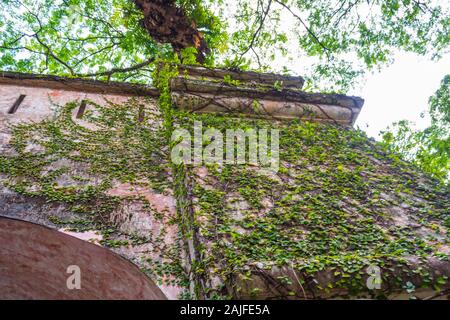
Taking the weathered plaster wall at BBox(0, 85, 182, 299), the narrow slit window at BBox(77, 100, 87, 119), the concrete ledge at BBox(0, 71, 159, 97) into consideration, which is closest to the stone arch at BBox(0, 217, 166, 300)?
the weathered plaster wall at BBox(0, 85, 182, 299)

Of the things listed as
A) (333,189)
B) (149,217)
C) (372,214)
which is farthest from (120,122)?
(372,214)

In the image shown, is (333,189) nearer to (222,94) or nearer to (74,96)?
(222,94)

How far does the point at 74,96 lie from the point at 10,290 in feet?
8.48

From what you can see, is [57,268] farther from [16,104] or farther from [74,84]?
[74,84]

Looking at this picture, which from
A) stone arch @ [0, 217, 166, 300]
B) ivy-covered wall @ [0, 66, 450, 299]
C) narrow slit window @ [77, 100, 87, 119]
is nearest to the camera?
ivy-covered wall @ [0, 66, 450, 299]

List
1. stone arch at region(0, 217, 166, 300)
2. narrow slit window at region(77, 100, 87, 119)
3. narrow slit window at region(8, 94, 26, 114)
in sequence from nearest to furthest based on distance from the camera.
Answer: stone arch at region(0, 217, 166, 300) → narrow slit window at region(8, 94, 26, 114) → narrow slit window at region(77, 100, 87, 119)

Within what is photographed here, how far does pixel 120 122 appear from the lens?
426cm

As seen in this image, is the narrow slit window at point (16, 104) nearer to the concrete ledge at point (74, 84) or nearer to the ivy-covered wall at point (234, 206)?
the ivy-covered wall at point (234, 206)

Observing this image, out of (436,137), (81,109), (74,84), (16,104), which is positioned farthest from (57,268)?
(436,137)

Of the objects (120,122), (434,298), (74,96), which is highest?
(74,96)

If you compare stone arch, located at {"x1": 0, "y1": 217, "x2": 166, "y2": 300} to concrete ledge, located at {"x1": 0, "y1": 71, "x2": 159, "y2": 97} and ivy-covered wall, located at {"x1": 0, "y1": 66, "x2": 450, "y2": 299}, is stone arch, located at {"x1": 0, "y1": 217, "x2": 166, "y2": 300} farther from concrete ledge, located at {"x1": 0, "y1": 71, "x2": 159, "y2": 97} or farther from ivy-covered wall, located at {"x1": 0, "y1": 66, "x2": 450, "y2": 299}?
concrete ledge, located at {"x1": 0, "y1": 71, "x2": 159, "y2": 97}

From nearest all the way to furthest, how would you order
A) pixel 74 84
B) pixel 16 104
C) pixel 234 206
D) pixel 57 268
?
pixel 57 268
pixel 234 206
pixel 16 104
pixel 74 84

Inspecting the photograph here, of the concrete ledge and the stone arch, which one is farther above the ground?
the concrete ledge

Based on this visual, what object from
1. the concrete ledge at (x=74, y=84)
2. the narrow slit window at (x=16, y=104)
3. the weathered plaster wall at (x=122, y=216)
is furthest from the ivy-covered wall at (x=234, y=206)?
the concrete ledge at (x=74, y=84)
